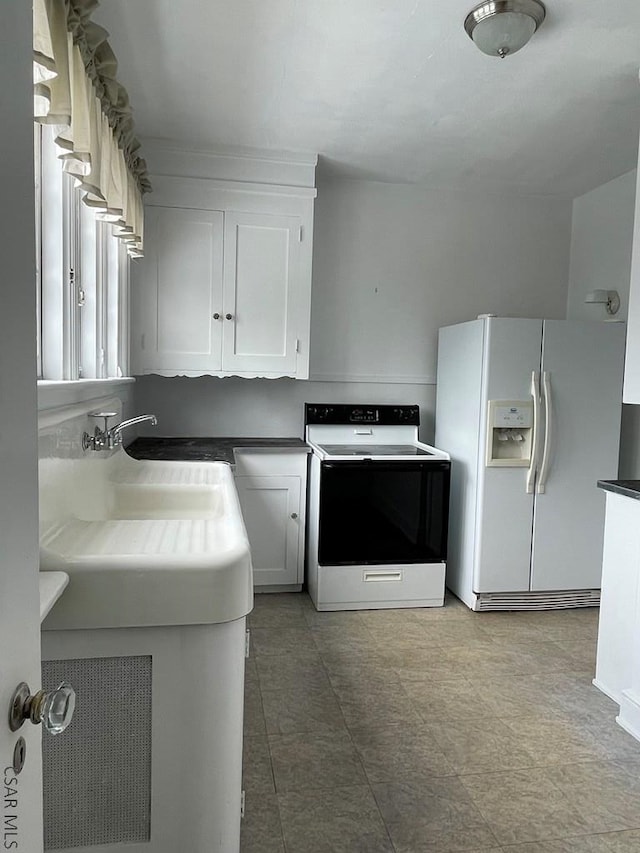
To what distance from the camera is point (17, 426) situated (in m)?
0.62

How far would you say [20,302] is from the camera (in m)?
0.62

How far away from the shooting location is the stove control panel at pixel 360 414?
146 inches

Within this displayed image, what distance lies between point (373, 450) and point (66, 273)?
2.13 meters

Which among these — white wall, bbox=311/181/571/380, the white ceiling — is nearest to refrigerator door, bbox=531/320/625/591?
white wall, bbox=311/181/571/380

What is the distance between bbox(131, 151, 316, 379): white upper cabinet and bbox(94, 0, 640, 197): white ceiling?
22 centimetres

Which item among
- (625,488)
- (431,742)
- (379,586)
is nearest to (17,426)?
(431,742)

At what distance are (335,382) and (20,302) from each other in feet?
10.6

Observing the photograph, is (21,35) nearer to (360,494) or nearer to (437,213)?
(360,494)

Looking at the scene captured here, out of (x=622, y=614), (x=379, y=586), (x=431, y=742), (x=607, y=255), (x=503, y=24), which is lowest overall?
(x=431, y=742)

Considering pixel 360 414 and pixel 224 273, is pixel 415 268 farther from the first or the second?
pixel 224 273

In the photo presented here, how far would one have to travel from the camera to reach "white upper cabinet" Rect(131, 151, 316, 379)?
3.20 m

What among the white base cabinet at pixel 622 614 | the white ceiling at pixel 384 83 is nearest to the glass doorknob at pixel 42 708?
the white ceiling at pixel 384 83

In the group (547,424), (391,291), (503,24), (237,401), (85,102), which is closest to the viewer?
(85,102)

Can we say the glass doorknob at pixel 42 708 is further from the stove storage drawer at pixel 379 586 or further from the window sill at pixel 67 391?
the stove storage drawer at pixel 379 586
